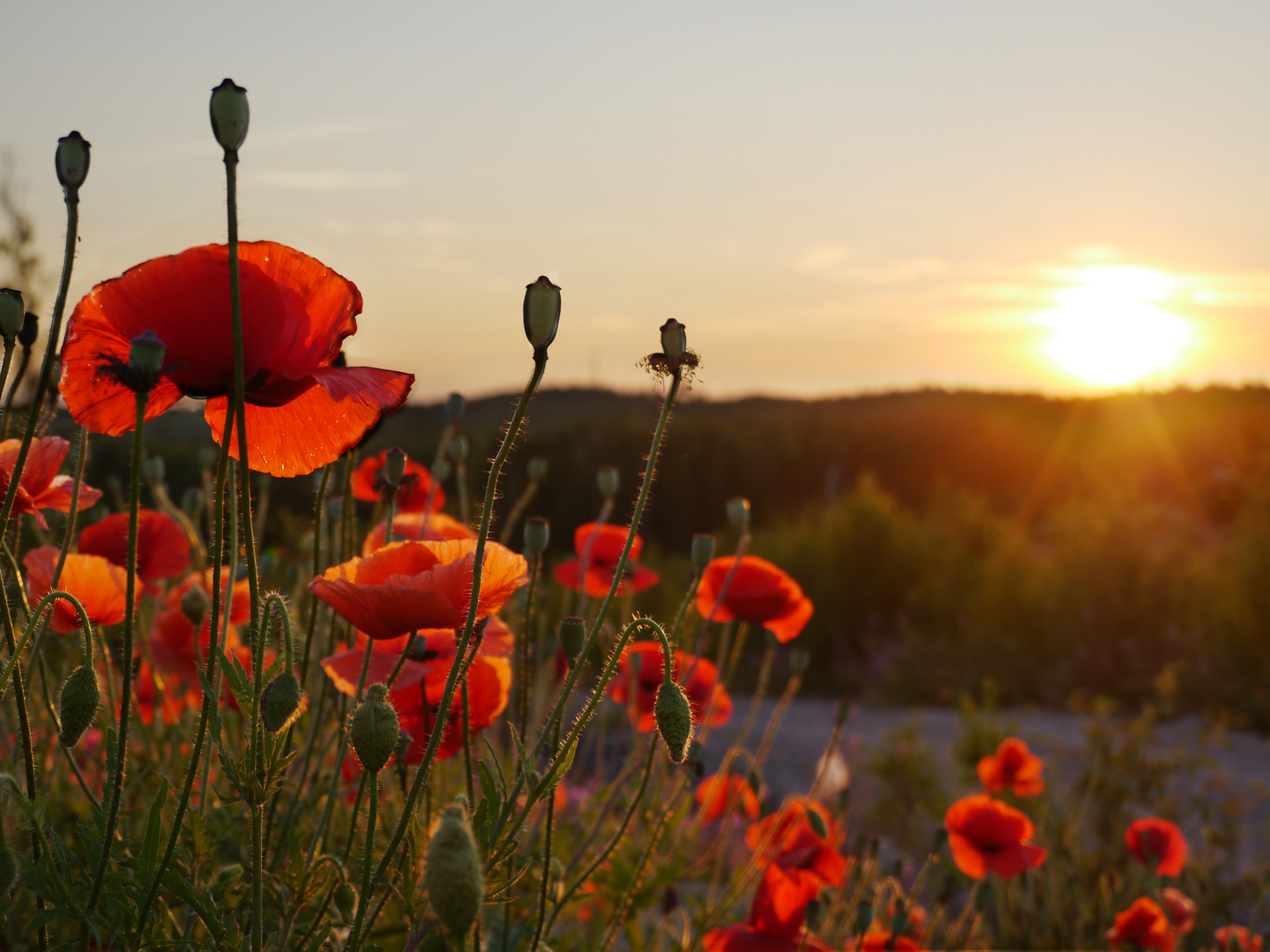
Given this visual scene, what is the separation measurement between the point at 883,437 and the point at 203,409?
1633 centimetres

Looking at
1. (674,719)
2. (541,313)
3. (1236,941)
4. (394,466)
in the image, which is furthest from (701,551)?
(1236,941)

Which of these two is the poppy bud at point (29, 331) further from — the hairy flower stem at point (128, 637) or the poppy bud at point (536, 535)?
the poppy bud at point (536, 535)

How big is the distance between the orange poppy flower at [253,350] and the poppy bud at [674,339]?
0.87ft

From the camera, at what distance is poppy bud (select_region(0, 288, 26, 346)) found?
94cm

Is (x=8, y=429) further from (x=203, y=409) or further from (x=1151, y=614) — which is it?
(x=1151, y=614)

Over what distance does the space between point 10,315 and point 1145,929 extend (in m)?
2.55

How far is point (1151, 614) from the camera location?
7.86 metres

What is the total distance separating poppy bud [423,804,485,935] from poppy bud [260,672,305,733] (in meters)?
0.23

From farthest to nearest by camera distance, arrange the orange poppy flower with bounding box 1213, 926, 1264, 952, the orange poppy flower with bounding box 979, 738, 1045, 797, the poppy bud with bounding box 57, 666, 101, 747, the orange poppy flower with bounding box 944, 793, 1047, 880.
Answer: the orange poppy flower with bounding box 979, 738, 1045, 797, the orange poppy flower with bounding box 944, 793, 1047, 880, the orange poppy flower with bounding box 1213, 926, 1264, 952, the poppy bud with bounding box 57, 666, 101, 747

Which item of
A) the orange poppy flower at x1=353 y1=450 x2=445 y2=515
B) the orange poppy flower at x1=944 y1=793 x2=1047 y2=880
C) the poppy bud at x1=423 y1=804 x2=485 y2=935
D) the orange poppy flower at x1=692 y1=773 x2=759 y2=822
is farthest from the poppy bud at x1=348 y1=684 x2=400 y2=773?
the orange poppy flower at x1=944 y1=793 x2=1047 y2=880

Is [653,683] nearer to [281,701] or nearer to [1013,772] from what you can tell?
[1013,772]

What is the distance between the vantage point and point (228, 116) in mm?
750

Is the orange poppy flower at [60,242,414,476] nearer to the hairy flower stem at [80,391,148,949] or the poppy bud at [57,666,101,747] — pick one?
the hairy flower stem at [80,391,148,949]

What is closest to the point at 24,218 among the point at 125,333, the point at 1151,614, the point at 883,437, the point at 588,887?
the point at 588,887
